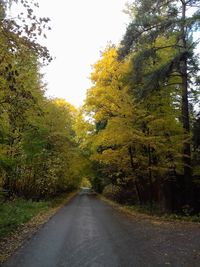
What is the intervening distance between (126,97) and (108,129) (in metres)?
1.98

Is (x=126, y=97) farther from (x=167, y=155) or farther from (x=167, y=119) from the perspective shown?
(x=167, y=155)

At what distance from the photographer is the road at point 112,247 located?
747cm

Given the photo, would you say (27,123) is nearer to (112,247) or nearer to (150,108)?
(112,247)

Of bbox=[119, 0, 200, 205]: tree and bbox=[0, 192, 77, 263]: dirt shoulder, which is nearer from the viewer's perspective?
bbox=[0, 192, 77, 263]: dirt shoulder

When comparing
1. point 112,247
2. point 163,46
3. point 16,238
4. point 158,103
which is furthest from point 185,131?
point 16,238

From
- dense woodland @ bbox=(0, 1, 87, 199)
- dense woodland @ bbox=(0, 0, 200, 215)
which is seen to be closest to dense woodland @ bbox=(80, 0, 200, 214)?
dense woodland @ bbox=(0, 0, 200, 215)

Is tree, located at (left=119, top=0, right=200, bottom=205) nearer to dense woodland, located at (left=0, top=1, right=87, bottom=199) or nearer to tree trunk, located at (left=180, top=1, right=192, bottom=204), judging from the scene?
tree trunk, located at (left=180, top=1, right=192, bottom=204)

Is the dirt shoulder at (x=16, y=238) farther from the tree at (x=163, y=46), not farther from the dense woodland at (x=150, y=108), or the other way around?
the tree at (x=163, y=46)

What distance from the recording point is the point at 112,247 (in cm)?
902

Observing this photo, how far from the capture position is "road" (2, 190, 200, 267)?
7.47 m

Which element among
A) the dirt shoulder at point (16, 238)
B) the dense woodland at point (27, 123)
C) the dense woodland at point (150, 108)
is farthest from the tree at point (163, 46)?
the dirt shoulder at point (16, 238)

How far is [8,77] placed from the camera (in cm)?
668

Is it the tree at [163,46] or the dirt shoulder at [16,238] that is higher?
the tree at [163,46]

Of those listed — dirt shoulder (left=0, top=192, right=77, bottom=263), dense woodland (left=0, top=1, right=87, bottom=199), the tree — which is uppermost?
the tree
